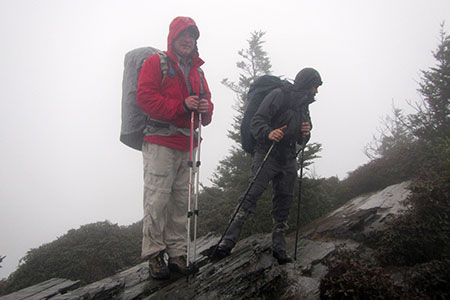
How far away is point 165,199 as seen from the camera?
3.77m

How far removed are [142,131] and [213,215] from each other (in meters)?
5.38

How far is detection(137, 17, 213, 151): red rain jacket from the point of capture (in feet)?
12.2

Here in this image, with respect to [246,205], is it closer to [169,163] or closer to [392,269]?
[169,163]

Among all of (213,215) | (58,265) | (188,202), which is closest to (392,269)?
(188,202)

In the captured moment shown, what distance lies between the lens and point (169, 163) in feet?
12.7

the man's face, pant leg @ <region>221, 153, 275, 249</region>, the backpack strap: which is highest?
the man's face

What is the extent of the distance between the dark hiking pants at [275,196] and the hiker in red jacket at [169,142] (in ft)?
2.93

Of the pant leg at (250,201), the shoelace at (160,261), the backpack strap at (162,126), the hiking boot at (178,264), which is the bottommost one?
the hiking boot at (178,264)

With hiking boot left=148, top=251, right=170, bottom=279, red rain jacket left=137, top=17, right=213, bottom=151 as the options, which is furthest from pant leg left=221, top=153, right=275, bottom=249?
red rain jacket left=137, top=17, right=213, bottom=151

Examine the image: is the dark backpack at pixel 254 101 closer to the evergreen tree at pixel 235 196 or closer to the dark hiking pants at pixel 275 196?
the dark hiking pants at pixel 275 196

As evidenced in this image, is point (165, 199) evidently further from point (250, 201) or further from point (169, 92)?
point (169, 92)

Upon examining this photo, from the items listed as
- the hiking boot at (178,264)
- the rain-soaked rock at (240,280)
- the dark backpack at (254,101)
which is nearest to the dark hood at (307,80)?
the dark backpack at (254,101)

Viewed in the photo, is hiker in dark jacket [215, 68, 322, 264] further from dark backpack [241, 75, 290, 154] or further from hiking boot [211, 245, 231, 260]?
dark backpack [241, 75, 290, 154]

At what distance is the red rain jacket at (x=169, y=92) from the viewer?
3.72 meters
